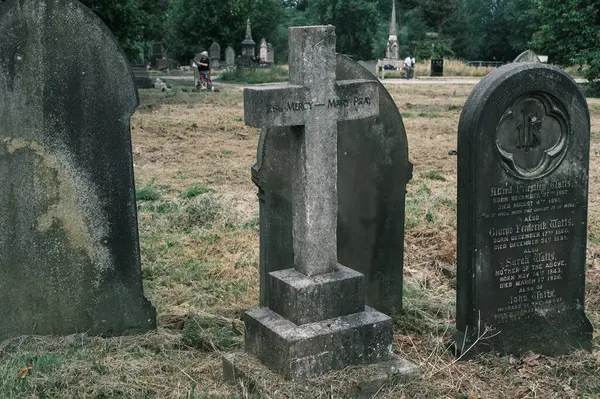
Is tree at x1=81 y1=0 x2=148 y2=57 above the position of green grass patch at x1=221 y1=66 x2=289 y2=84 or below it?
above

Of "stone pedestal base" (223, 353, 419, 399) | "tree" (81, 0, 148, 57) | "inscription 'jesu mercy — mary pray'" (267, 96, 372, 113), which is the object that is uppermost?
"tree" (81, 0, 148, 57)

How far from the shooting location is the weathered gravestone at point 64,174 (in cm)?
566

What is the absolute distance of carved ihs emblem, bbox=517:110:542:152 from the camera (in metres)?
5.84

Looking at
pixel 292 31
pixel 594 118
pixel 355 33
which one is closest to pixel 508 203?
pixel 292 31

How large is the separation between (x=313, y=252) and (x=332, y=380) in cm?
77

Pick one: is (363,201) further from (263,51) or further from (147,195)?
(263,51)

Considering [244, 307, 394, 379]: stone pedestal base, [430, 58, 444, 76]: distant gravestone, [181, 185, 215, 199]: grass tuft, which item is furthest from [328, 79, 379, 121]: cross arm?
[430, 58, 444, 76]: distant gravestone

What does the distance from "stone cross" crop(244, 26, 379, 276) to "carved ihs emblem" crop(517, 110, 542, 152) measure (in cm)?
117

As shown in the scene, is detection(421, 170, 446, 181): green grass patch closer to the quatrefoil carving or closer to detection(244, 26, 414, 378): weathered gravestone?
the quatrefoil carving

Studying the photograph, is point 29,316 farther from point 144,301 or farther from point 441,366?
point 441,366

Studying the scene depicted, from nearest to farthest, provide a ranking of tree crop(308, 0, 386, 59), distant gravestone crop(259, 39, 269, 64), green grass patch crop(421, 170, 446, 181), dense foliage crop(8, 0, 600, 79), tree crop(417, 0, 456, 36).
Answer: green grass patch crop(421, 170, 446, 181) < dense foliage crop(8, 0, 600, 79) < distant gravestone crop(259, 39, 269, 64) < tree crop(308, 0, 386, 59) < tree crop(417, 0, 456, 36)

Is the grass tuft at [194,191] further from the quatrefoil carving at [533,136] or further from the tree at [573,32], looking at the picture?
the tree at [573,32]

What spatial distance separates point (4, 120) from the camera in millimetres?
5641

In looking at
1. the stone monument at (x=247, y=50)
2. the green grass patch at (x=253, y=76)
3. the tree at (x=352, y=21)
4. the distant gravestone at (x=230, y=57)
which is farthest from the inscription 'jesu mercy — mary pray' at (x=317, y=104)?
the tree at (x=352, y=21)
